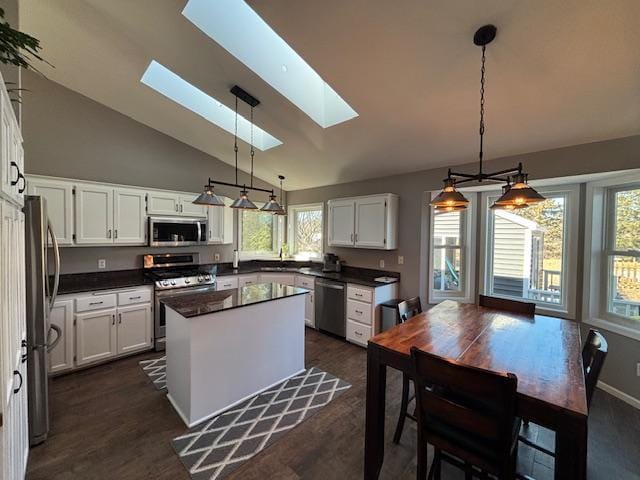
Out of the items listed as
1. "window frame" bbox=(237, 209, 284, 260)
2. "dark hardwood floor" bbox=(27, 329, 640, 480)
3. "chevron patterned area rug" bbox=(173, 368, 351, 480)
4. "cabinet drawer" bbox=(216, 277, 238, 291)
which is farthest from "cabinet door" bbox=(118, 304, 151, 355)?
"window frame" bbox=(237, 209, 284, 260)

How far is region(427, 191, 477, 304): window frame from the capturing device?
3.67 m

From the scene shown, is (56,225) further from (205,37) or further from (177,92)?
(205,37)

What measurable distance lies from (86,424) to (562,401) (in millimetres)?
3183

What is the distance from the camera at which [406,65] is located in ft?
7.02

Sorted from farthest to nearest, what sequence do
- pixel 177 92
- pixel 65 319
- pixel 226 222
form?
pixel 226 222
pixel 177 92
pixel 65 319

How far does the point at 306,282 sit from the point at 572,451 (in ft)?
11.9

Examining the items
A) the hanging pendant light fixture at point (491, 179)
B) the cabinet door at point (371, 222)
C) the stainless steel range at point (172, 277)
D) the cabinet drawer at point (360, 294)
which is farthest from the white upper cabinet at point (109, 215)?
the hanging pendant light fixture at point (491, 179)

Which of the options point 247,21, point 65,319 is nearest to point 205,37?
point 247,21

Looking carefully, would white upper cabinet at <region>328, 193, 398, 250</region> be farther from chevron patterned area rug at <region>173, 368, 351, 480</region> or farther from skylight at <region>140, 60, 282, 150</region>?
chevron patterned area rug at <region>173, 368, 351, 480</region>

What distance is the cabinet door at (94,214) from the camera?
10.5 feet

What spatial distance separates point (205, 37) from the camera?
227 centimetres

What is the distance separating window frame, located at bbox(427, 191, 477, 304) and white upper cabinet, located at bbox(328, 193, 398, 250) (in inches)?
19.9

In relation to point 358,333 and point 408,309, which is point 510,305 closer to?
point 408,309

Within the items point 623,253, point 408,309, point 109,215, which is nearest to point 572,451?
point 408,309
